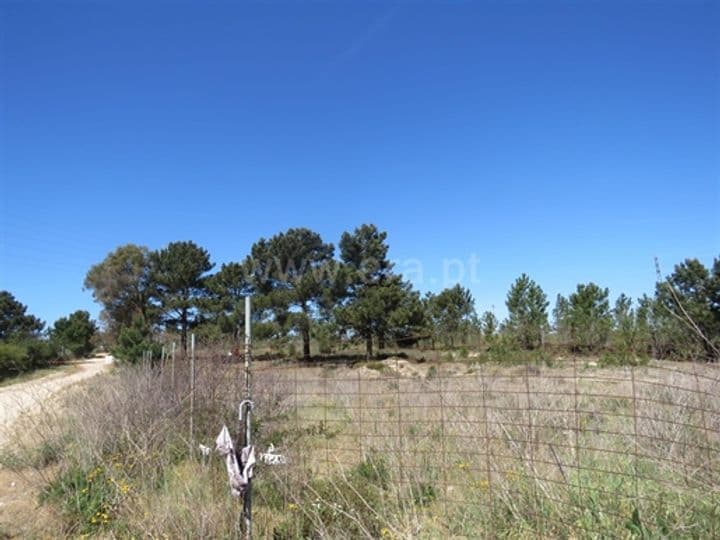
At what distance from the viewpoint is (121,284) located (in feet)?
138

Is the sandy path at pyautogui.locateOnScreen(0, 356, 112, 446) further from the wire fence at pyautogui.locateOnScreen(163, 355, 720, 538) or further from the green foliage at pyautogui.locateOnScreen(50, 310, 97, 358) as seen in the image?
the green foliage at pyautogui.locateOnScreen(50, 310, 97, 358)

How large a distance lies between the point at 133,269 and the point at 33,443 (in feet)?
127

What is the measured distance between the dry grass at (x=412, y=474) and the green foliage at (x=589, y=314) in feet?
35.8

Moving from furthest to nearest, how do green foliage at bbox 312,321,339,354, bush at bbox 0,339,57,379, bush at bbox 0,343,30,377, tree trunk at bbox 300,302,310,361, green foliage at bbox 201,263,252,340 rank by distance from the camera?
green foliage at bbox 201,263,252,340, tree trunk at bbox 300,302,310,361, green foliage at bbox 312,321,339,354, bush at bbox 0,339,57,379, bush at bbox 0,343,30,377

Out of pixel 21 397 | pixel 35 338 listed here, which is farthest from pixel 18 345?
pixel 21 397

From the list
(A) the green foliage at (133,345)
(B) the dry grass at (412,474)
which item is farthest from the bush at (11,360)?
(B) the dry grass at (412,474)

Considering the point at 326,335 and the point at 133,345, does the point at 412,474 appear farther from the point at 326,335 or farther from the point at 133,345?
the point at 326,335

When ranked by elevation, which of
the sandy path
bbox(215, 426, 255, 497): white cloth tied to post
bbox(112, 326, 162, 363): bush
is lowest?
the sandy path

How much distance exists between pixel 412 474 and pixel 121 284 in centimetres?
4357

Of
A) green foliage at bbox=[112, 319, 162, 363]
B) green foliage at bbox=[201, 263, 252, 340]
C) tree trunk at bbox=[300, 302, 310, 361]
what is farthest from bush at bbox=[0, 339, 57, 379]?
tree trunk at bbox=[300, 302, 310, 361]

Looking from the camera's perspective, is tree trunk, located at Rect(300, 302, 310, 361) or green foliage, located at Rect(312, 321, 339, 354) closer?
green foliage, located at Rect(312, 321, 339, 354)

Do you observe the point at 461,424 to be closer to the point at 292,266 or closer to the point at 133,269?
the point at 292,266

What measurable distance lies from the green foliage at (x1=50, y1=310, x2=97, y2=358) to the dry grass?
3371 centimetres

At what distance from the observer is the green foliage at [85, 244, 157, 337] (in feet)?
137
